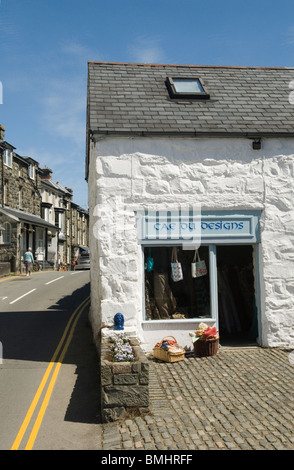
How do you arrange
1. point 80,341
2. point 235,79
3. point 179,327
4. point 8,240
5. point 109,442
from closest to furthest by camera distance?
point 109,442
point 179,327
point 80,341
point 235,79
point 8,240

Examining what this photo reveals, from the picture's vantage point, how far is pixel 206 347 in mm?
8359

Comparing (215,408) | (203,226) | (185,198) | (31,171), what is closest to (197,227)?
(203,226)

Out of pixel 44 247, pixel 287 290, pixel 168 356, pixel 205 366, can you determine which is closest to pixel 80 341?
pixel 168 356

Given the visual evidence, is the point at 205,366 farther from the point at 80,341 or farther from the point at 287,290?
the point at 80,341

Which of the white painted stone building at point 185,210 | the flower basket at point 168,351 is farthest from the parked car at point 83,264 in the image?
the flower basket at point 168,351

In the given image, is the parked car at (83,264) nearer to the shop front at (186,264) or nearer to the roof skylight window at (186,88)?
the roof skylight window at (186,88)

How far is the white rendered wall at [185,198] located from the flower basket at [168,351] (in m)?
0.35

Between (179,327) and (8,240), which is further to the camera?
(8,240)

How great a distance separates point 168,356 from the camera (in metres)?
8.07

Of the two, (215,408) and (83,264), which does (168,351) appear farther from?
(83,264)

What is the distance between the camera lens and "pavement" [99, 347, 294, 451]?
15.9 feet

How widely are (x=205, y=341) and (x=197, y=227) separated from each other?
8.14ft

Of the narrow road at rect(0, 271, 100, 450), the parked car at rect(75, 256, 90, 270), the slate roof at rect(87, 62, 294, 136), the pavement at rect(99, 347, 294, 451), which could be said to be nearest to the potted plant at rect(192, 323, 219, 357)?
the pavement at rect(99, 347, 294, 451)

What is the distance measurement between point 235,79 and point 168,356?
310 inches
